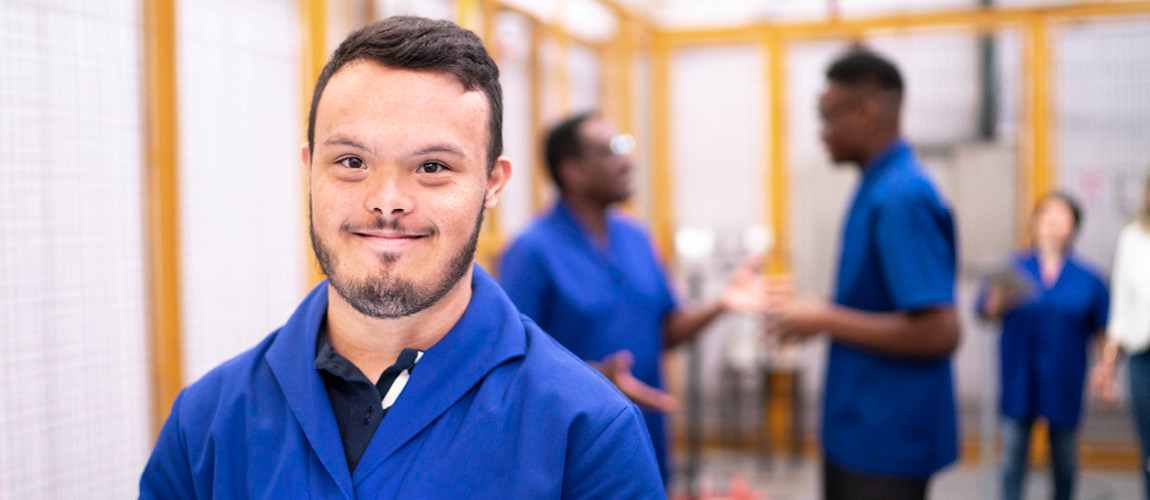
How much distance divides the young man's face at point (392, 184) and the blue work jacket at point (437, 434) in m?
0.10

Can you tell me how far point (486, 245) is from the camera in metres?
2.86

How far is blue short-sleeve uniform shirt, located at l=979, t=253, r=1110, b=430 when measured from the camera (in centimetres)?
335

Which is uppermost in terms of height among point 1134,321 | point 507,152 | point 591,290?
point 507,152

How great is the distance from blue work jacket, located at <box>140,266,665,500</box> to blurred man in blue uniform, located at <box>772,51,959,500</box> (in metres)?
1.07

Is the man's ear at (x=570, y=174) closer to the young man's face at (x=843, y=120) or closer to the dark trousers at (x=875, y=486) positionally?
the young man's face at (x=843, y=120)

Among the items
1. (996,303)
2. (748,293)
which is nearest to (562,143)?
(748,293)

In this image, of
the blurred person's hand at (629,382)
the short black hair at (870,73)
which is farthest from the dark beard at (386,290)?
the short black hair at (870,73)

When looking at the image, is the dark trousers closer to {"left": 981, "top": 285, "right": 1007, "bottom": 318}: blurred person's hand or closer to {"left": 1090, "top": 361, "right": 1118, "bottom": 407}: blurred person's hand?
{"left": 981, "top": 285, "right": 1007, "bottom": 318}: blurred person's hand

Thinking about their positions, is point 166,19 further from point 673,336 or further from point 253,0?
point 673,336

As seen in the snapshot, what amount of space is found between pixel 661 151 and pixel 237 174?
324 cm

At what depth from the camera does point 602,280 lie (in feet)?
6.88

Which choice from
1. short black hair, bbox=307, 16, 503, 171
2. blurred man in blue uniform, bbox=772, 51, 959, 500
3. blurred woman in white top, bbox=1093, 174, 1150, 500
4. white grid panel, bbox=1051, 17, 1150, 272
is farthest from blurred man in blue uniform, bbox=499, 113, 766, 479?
white grid panel, bbox=1051, 17, 1150, 272

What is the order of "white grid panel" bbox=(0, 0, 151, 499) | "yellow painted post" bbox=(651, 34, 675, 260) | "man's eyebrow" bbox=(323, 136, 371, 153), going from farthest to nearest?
"yellow painted post" bbox=(651, 34, 675, 260) < "white grid panel" bbox=(0, 0, 151, 499) < "man's eyebrow" bbox=(323, 136, 371, 153)

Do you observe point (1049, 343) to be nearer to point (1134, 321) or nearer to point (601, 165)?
point (1134, 321)
